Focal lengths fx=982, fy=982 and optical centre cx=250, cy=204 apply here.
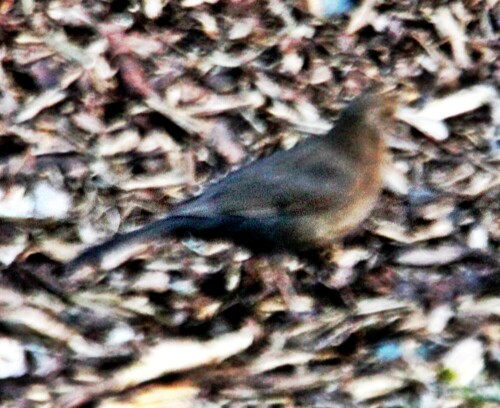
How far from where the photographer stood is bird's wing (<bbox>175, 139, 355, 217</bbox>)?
10.5ft

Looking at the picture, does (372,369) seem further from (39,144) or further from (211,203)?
(39,144)

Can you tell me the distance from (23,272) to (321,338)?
95 centimetres

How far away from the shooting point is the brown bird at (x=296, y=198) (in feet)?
10.4

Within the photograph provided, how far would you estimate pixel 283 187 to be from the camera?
Result: 3297mm

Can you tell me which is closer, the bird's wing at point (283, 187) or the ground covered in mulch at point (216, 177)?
the ground covered in mulch at point (216, 177)

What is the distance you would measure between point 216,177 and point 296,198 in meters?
0.34

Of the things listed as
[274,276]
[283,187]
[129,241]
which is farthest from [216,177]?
[129,241]

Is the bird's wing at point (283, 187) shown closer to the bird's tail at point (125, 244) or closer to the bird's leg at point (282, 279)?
the bird's tail at point (125, 244)

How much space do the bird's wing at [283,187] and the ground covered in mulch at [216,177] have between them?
7.1 inches

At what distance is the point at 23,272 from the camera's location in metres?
3.03

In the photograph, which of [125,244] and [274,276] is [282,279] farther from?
[125,244]

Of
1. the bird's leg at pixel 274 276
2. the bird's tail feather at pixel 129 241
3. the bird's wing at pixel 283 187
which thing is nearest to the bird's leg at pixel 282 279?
the bird's leg at pixel 274 276

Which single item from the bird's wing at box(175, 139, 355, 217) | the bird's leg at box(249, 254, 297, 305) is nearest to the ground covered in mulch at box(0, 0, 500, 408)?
the bird's leg at box(249, 254, 297, 305)

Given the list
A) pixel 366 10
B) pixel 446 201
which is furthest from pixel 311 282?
pixel 366 10
